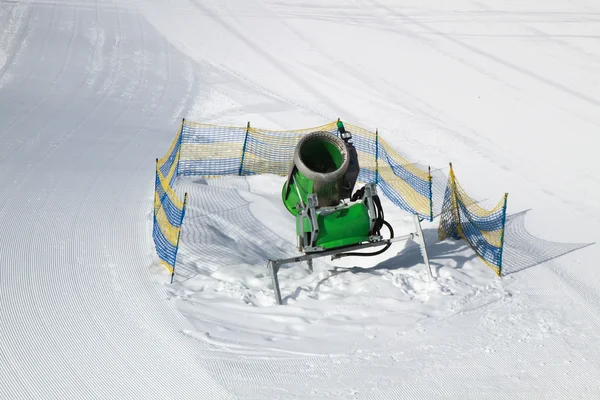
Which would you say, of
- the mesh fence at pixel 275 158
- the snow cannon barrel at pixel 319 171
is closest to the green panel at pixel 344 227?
the snow cannon barrel at pixel 319 171

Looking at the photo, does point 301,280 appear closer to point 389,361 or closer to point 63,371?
point 389,361

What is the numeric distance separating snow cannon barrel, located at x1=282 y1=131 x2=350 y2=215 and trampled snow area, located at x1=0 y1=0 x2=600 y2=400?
0.95m

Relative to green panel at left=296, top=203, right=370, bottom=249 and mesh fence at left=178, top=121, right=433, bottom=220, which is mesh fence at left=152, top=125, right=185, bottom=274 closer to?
green panel at left=296, top=203, right=370, bottom=249

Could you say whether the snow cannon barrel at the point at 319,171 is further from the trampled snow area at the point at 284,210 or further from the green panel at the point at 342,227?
the trampled snow area at the point at 284,210

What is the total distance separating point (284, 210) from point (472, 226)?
292cm

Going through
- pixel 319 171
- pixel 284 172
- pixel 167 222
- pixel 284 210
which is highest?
pixel 319 171

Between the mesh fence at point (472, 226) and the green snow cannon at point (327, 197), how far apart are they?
66.1 inches

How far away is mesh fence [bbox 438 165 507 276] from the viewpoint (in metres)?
9.63

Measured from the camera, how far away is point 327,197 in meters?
9.12

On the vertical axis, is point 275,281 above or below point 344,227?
below

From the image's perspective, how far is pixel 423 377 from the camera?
6.90 metres

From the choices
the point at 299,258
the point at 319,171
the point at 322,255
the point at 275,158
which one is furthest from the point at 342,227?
the point at 275,158

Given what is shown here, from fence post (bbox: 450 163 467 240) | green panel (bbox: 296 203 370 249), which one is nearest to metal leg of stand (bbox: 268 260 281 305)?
green panel (bbox: 296 203 370 249)

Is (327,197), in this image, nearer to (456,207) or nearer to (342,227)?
(342,227)
